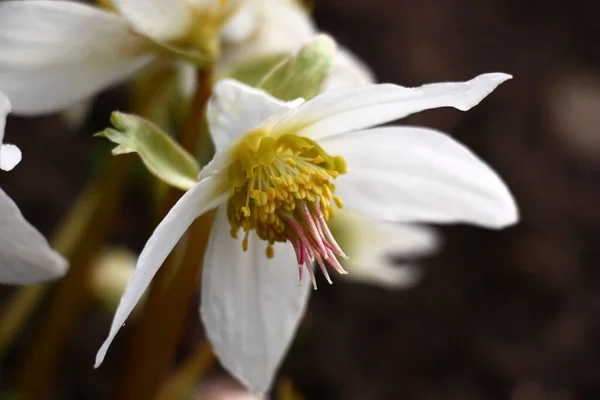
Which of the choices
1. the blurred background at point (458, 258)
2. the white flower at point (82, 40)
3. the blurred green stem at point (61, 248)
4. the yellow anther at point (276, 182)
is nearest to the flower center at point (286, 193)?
the yellow anther at point (276, 182)

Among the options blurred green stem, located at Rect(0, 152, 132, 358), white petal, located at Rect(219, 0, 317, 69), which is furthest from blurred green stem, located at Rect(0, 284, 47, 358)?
white petal, located at Rect(219, 0, 317, 69)

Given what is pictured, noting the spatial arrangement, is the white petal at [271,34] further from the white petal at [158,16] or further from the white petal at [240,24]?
the white petal at [158,16]

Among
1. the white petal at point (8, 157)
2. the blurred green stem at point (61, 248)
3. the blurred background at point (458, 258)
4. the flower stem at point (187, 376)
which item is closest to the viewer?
the white petal at point (8, 157)

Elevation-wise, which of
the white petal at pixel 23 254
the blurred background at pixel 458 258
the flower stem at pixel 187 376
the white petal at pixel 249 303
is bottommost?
the blurred background at pixel 458 258

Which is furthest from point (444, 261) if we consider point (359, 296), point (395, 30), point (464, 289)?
point (395, 30)

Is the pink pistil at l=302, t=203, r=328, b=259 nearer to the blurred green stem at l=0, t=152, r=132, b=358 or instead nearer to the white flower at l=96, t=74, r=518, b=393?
the white flower at l=96, t=74, r=518, b=393

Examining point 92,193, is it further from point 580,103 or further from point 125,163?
point 580,103

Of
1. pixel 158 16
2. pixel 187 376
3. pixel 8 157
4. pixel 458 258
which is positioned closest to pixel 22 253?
pixel 8 157

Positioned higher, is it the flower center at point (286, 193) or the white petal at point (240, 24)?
the white petal at point (240, 24)
